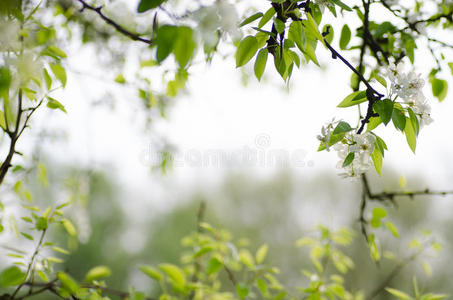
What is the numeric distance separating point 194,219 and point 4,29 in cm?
909

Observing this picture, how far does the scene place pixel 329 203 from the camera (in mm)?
8625

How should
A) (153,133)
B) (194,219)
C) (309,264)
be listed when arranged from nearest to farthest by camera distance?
(153,133) < (309,264) < (194,219)

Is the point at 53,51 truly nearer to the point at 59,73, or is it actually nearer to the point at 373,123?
the point at 59,73

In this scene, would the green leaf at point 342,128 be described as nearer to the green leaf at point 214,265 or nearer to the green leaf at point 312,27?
the green leaf at point 312,27

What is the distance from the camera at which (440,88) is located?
77 centimetres

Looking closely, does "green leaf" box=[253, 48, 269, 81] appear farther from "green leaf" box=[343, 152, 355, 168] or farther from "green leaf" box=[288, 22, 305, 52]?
"green leaf" box=[343, 152, 355, 168]

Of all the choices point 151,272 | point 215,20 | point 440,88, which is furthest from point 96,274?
point 440,88

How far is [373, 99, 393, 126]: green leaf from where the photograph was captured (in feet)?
1.40

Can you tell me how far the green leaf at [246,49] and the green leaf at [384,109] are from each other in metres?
0.20

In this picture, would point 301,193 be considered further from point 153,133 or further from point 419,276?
point 153,133

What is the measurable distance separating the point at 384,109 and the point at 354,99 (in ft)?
0.19

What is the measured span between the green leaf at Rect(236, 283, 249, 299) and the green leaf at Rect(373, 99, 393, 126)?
2.06 ft

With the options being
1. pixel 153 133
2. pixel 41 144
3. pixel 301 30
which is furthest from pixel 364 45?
pixel 41 144

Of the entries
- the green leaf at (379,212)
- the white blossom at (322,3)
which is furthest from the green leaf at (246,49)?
the green leaf at (379,212)
